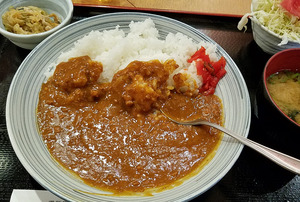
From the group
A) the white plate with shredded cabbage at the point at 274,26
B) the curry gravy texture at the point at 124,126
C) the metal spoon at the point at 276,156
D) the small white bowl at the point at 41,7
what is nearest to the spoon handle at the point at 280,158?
the metal spoon at the point at 276,156

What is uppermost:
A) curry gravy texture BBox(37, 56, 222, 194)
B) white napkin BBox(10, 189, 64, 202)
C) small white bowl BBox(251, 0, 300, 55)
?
small white bowl BBox(251, 0, 300, 55)

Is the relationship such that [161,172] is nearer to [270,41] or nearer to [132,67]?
[132,67]

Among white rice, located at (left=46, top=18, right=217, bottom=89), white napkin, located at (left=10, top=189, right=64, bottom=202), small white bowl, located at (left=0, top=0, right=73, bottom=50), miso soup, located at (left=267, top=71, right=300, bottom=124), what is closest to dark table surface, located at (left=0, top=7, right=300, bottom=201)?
white napkin, located at (left=10, top=189, right=64, bottom=202)

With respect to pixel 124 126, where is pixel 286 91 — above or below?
above

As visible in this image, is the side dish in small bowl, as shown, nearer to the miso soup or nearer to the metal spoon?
the miso soup

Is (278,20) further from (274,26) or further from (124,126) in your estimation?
(124,126)

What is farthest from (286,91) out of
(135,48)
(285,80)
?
(135,48)

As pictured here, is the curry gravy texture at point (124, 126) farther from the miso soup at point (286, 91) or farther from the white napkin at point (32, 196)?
the miso soup at point (286, 91)
